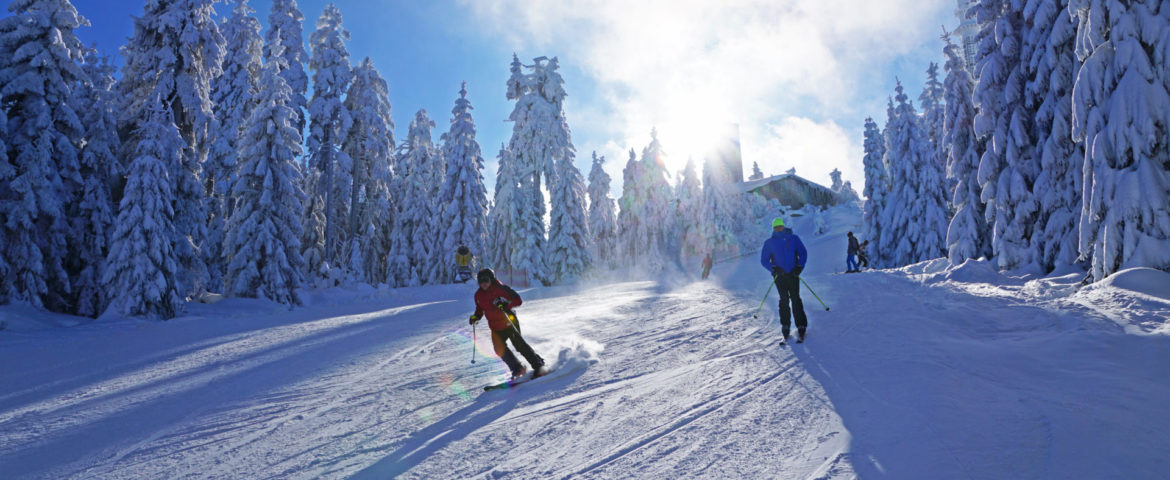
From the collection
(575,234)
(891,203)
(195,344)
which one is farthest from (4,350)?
(891,203)

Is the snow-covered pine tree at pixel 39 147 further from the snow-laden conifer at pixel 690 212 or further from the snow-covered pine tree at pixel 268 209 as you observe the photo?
the snow-laden conifer at pixel 690 212

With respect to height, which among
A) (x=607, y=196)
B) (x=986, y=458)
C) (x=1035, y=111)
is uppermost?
(x=607, y=196)

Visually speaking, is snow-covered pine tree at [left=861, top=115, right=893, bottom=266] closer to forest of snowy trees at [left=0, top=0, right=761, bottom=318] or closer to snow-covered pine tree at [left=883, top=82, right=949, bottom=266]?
snow-covered pine tree at [left=883, top=82, right=949, bottom=266]

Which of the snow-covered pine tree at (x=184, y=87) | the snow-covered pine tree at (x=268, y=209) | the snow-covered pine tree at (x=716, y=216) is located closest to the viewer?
the snow-covered pine tree at (x=184, y=87)

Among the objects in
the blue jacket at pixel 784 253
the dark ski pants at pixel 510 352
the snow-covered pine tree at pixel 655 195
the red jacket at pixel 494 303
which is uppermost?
the snow-covered pine tree at pixel 655 195

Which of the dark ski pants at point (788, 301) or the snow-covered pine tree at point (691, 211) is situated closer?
the dark ski pants at point (788, 301)

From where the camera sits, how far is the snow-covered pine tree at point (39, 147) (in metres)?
13.4

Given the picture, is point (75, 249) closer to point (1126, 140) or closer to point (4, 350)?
point (4, 350)

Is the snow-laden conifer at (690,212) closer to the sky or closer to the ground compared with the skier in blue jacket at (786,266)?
closer to the sky

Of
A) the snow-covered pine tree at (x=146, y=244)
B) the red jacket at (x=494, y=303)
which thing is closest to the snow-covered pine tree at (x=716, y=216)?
the snow-covered pine tree at (x=146, y=244)

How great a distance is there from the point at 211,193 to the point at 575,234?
18.6 metres

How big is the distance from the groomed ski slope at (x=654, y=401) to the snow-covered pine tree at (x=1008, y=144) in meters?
6.39

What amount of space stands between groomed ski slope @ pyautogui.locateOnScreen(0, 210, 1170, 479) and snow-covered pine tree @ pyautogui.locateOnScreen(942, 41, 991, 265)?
32.4 ft

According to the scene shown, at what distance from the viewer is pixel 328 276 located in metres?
26.2
